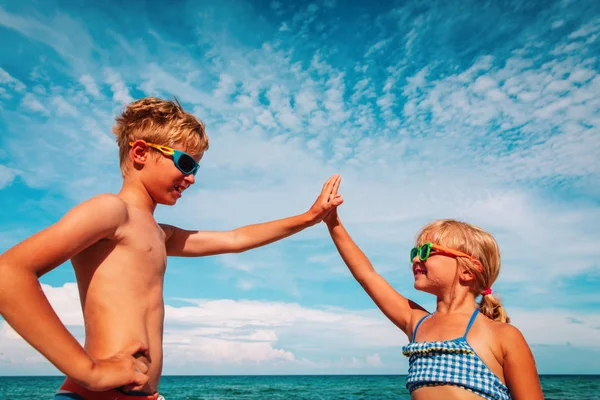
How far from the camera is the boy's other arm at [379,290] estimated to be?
3.93 metres

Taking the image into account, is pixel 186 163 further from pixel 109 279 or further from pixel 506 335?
pixel 506 335

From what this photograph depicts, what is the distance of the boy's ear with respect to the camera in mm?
3035

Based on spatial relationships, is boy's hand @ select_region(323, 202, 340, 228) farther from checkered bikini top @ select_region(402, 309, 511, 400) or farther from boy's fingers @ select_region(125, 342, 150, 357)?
boy's fingers @ select_region(125, 342, 150, 357)

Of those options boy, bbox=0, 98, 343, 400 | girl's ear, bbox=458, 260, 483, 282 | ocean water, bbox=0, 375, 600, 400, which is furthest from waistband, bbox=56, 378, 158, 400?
ocean water, bbox=0, 375, 600, 400

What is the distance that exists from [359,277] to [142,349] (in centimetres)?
209

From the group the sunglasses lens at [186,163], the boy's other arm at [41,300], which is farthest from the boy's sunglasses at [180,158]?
the boy's other arm at [41,300]

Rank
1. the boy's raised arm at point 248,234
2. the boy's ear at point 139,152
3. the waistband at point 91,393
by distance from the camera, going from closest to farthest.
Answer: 1. the waistband at point 91,393
2. the boy's ear at point 139,152
3. the boy's raised arm at point 248,234

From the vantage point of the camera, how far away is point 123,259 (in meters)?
2.55

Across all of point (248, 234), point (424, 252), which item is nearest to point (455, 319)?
point (424, 252)

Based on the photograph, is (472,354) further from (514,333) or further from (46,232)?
(46,232)

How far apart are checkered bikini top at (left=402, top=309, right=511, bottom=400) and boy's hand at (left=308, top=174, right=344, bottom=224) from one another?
1265 millimetres

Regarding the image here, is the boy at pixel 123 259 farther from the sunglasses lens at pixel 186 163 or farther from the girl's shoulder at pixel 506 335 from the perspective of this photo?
the girl's shoulder at pixel 506 335

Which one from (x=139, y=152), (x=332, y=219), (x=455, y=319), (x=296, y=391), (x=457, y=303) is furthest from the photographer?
(x=296, y=391)

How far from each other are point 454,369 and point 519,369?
0.39m
